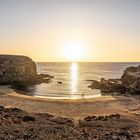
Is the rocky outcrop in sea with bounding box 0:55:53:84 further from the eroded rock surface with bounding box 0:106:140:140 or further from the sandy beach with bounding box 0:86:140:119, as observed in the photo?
the eroded rock surface with bounding box 0:106:140:140

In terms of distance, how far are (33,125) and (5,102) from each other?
22935 mm

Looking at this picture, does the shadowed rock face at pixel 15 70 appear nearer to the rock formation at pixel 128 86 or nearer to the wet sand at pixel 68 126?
the rock formation at pixel 128 86

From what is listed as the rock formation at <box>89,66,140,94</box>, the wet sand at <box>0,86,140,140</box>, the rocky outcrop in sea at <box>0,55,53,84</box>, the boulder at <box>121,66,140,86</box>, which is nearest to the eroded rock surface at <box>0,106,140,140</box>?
the wet sand at <box>0,86,140,140</box>

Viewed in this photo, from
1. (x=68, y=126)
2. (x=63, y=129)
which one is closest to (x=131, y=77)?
(x=68, y=126)

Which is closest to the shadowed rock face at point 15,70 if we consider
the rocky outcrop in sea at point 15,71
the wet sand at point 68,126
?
the rocky outcrop in sea at point 15,71

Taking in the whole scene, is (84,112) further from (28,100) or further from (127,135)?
(127,135)

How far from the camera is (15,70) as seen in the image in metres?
89.9

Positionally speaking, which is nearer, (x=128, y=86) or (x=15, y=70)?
(x=128, y=86)

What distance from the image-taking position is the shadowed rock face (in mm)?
86956

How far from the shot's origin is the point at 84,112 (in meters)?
43.7

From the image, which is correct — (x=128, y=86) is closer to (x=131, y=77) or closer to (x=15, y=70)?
(x=131, y=77)

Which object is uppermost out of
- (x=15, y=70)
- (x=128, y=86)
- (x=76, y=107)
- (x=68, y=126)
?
(x=15, y=70)

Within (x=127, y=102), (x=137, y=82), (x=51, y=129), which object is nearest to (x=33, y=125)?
(x=51, y=129)

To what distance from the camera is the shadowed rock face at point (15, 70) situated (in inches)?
3423
